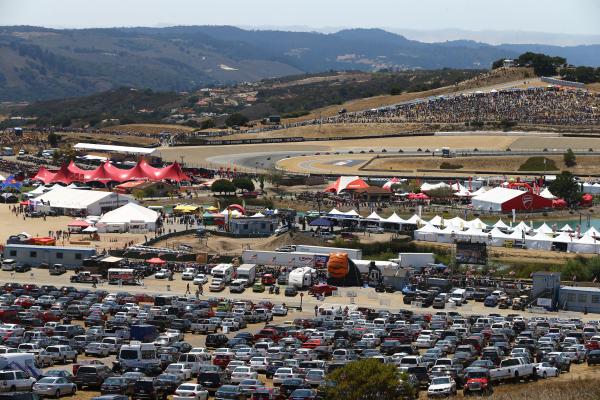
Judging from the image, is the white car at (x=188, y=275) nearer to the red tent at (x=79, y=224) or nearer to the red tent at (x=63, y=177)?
the red tent at (x=79, y=224)

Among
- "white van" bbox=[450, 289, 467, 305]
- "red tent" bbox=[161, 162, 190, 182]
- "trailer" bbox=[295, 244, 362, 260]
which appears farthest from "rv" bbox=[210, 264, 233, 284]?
"red tent" bbox=[161, 162, 190, 182]

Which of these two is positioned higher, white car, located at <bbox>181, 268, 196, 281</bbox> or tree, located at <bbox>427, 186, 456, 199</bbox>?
white car, located at <bbox>181, 268, 196, 281</bbox>

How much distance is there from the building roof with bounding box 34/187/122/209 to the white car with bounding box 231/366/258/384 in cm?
3789

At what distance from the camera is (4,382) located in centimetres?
2684

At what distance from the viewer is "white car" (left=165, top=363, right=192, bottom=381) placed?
94.9 ft

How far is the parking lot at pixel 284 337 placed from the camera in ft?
93.8

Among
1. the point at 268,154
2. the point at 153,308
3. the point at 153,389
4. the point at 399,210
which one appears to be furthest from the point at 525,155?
the point at 153,389

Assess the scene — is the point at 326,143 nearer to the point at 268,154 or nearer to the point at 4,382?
the point at 268,154

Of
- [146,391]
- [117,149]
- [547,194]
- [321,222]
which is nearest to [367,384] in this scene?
[146,391]

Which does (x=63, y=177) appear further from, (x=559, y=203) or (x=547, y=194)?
(x=559, y=203)

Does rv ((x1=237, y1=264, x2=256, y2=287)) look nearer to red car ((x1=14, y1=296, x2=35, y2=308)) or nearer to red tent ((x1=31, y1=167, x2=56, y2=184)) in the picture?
red car ((x1=14, y1=296, x2=35, y2=308))

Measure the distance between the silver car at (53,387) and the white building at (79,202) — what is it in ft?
126

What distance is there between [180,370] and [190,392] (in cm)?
228

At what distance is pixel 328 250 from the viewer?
50.6m
